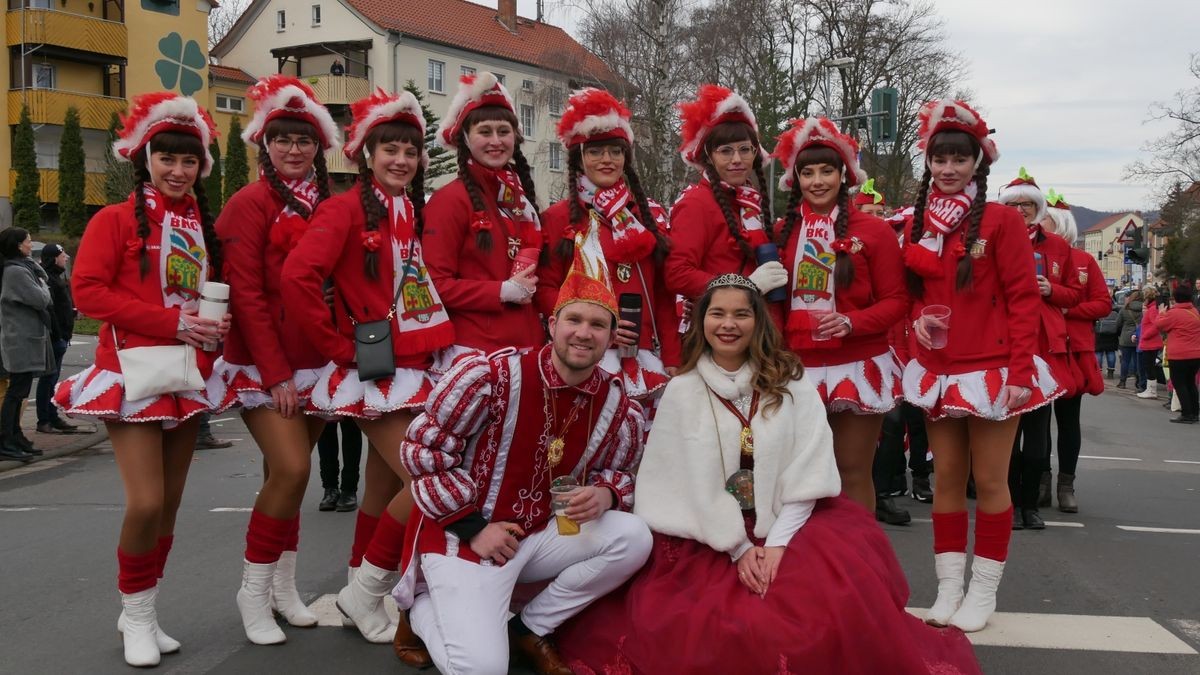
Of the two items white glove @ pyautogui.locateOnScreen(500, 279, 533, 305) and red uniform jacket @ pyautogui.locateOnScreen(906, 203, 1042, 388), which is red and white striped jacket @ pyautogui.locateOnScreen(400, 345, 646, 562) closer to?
white glove @ pyautogui.locateOnScreen(500, 279, 533, 305)

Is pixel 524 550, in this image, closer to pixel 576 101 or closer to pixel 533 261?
A: pixel 533 261

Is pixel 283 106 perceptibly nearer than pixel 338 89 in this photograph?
Yes

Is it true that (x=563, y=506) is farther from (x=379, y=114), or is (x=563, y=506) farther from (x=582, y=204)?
(x=379, y=114)

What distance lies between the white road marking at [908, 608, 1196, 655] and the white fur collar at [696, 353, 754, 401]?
156cm

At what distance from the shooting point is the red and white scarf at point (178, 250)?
4.16 meters

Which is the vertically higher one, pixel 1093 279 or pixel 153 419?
pixel 1093 279

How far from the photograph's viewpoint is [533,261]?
4375 mm

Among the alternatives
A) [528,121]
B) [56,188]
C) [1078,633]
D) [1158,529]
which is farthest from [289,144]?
[528,121]

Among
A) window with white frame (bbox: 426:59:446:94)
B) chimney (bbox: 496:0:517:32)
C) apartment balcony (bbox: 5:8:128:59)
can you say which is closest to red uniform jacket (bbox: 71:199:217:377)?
apartment balcony (bbox: 5:8:128:59)

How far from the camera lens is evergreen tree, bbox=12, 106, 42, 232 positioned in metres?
35.6

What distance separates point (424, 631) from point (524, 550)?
47cm

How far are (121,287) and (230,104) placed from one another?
46.7 metres

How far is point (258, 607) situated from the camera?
173 inches

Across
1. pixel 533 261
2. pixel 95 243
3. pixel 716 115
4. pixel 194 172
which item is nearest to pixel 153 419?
pixel 95 243
